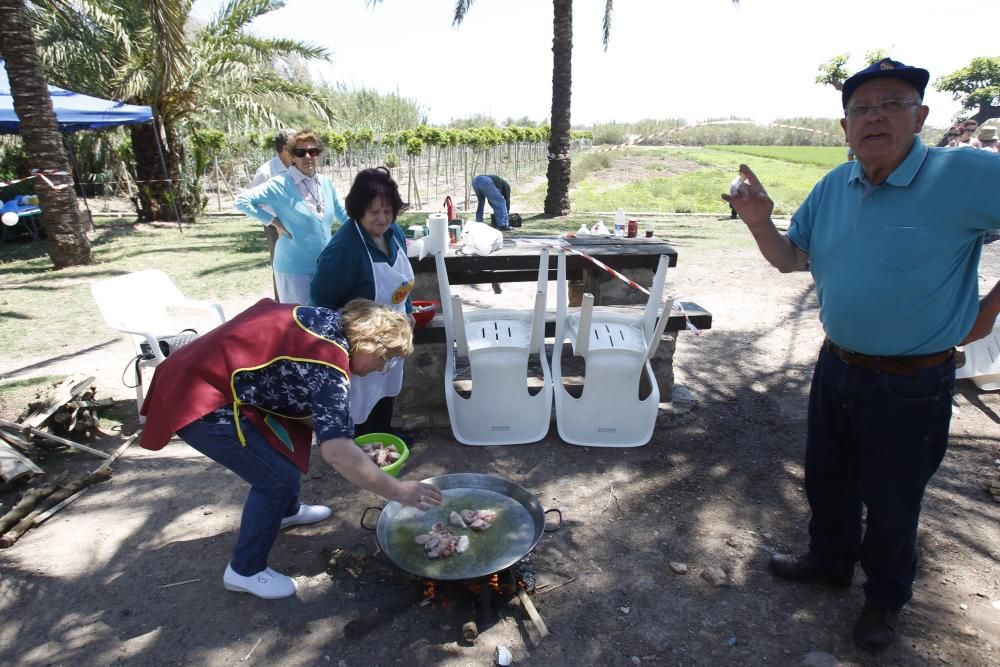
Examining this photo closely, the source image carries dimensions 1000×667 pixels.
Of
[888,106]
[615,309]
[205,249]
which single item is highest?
[888,106]

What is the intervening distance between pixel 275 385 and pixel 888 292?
2201mm

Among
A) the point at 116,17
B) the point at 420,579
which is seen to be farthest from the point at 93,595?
the point at 116,17

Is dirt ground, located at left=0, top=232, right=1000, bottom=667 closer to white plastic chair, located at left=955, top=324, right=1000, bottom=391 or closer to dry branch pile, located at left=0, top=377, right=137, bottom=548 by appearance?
dry branch pile, located at left=0, top=377, right=137, bottom=548

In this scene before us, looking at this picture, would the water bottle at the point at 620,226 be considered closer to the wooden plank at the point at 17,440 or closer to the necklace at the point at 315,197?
the necklace at the point at 315,197

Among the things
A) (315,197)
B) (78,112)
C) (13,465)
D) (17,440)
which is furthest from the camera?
(78,112)

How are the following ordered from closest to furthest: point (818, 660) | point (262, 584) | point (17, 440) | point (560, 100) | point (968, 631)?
point (818, 660), point (968, 631), point (262, 584), point (17, 440), point (560, 100)

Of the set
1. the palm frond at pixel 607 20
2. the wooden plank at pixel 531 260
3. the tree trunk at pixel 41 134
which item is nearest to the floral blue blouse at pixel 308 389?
the wooden plank at pixel 531 260

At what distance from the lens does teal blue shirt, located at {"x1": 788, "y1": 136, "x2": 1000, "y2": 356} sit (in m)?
1.95

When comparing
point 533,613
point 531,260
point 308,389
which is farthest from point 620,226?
point 308,389

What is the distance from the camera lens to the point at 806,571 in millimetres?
2766

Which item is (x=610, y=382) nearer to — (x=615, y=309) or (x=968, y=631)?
(x=615, y=309)

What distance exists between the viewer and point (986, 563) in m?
2.91

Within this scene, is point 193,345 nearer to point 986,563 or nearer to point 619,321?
point 619,321

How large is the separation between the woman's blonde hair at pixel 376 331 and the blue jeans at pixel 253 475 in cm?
58
